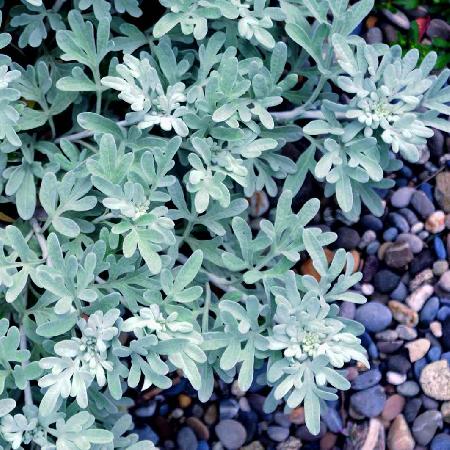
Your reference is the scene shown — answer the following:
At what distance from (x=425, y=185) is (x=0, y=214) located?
1574mm

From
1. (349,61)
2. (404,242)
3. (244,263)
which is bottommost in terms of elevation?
(404,242)

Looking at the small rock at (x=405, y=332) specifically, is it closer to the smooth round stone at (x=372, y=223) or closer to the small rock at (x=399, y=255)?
the small rock at (x=399, y=255)

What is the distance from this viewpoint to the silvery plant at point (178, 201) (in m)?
2.27

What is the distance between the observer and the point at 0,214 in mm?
2789

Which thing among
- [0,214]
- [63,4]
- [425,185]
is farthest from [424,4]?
[0,214]

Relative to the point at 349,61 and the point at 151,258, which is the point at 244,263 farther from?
the point at 349,61

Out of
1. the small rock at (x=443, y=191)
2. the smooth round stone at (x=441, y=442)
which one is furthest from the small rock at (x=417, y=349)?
the small rock at (x=443, y=191)

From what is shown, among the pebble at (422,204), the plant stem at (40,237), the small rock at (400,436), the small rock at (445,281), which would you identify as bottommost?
the small rock at (400,436)

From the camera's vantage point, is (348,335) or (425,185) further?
(425,185)

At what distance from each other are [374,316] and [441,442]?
508 mm

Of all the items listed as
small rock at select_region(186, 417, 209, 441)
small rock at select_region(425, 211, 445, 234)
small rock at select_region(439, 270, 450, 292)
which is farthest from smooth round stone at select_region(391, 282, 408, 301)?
small rock at select_region(186, 417, 209, 441)

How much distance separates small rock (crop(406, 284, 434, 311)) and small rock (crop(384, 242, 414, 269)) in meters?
0.11

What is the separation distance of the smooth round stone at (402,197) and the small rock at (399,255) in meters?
0.16

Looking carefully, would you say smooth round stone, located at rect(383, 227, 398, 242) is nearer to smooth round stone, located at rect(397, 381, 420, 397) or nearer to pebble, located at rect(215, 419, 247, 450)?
smooth round stone, located at rect(397, 381, 420, 397)
